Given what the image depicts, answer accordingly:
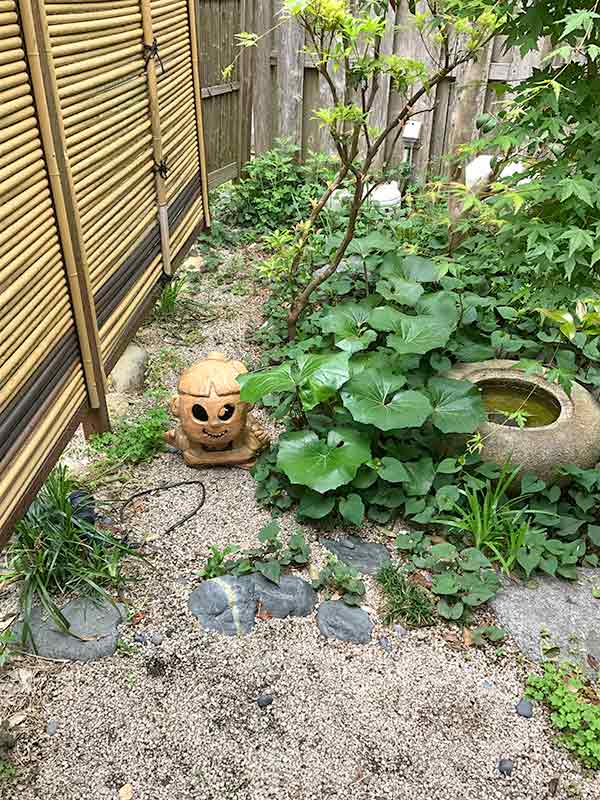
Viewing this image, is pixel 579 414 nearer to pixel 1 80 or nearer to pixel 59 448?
pixel 59 448

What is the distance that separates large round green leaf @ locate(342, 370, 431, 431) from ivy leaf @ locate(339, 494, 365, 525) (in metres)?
0.34

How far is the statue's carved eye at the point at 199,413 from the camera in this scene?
127 inches

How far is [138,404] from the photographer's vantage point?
12.8ft

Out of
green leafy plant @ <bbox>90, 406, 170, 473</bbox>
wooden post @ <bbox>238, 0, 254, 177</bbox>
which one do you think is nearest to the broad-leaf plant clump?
green leafy plant @ <bbox>90, 406, 170, 473</bbox>

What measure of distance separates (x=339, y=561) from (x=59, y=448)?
1.27m

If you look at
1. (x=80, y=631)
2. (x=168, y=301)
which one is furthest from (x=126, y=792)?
(x=168, y=301)

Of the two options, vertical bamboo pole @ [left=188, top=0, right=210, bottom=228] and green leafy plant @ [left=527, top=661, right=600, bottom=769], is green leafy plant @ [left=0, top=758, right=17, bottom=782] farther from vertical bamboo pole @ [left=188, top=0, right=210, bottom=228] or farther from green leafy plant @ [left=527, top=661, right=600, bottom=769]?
vertical bamboo pole @ [left=188, top=0, right=210, bottom=228]

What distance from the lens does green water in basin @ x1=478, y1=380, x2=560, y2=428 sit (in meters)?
3.29

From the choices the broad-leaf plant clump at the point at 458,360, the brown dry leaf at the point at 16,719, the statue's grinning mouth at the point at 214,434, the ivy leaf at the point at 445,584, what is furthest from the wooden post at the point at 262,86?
the brown dry leaf at the point at 16,719

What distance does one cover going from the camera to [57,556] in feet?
8.60

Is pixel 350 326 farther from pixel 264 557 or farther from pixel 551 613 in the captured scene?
pixel 551 613

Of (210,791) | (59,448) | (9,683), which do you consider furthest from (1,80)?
(210,791)

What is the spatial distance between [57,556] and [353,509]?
121 centimetres

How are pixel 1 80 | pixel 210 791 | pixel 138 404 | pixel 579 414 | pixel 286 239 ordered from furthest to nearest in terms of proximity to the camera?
1. pixel 286 239
2. pixel 138 404
3. pixel 579 414
4. pixel 210 791
5. pixel 1 80
